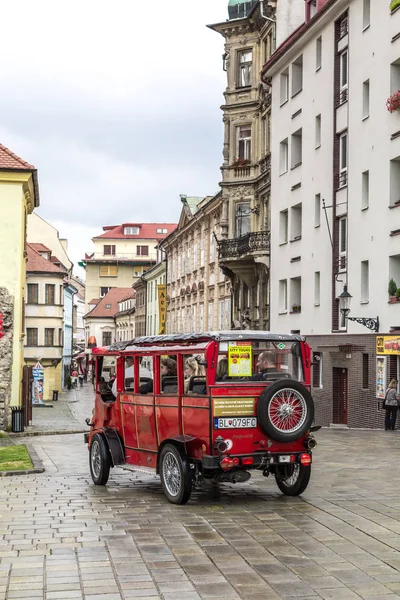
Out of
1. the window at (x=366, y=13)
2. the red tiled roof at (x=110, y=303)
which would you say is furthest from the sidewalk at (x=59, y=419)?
the red tiled roof at (x=110, y=303)

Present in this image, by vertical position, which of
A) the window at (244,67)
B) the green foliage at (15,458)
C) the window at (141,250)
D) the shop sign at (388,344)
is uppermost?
the window at (141,250)

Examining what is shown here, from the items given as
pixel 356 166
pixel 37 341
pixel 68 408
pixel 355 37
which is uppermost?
pixel 355 37

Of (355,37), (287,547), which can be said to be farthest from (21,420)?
(287,547)

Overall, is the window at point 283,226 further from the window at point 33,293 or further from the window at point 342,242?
the window at point 33,293

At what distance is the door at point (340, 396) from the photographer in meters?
34.3

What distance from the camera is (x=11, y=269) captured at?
32.2 metres

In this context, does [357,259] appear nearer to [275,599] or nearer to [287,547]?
[287,547]

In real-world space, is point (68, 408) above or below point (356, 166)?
below

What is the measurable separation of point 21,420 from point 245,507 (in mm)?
19492

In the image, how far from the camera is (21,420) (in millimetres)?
30734

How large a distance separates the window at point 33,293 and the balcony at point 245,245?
26.1 meters

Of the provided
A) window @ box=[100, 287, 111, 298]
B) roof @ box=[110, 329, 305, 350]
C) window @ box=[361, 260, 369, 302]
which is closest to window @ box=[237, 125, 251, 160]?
window @ box=[361, 260, 369, 302]

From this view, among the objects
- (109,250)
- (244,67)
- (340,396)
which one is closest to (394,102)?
(340,396)

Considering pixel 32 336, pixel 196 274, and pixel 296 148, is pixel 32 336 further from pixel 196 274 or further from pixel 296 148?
pixel 296 148
